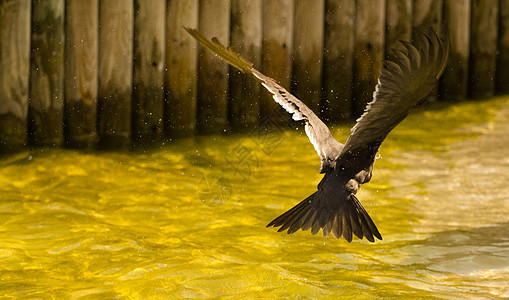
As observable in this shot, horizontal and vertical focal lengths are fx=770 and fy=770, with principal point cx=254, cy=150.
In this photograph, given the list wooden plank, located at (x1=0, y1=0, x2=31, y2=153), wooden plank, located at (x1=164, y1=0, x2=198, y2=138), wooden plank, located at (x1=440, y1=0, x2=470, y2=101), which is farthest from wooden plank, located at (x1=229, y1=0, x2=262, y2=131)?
wooden plank, located at (x1=440, y1=0, x2=470, y2=101)

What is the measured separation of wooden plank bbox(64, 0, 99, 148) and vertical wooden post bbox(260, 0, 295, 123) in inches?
55.7

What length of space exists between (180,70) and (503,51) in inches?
123

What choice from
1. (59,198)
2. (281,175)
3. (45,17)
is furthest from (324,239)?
(45,17)

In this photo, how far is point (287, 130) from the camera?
6.76m

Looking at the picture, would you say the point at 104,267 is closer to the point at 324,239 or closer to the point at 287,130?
the point at 324,239

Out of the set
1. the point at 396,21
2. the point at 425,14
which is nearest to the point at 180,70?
the point at 396,21

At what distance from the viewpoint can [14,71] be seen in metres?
5.87

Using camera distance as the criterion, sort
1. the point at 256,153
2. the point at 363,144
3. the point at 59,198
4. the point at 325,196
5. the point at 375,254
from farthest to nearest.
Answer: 1. the point at 256,153
2. the point at 59,198
3. the point at 375,254
4. the point at 325,196
5. the point at 363,144

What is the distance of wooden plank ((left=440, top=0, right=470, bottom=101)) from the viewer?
23.2 ft

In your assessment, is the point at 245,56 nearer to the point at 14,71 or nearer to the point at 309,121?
the point at 14,71

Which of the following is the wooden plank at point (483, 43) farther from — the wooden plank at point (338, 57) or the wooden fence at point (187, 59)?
the wooden plank at point (338, 57)

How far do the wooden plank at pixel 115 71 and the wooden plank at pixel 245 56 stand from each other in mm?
875

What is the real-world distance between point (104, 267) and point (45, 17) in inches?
102

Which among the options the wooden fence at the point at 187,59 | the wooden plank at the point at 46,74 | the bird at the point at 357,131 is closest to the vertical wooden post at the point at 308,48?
the wooden fence at the point at 187,59
